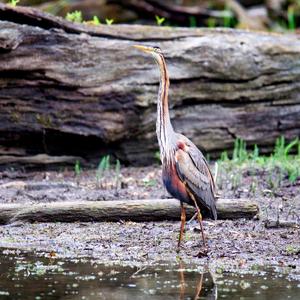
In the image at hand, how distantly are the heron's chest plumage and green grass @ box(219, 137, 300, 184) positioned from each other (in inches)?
87.4

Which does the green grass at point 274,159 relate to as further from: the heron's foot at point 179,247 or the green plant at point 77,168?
the heron's foot at point 179,247

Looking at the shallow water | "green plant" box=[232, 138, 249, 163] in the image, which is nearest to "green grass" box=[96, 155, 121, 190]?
"green plant" box=[232, 138, 249, 163]

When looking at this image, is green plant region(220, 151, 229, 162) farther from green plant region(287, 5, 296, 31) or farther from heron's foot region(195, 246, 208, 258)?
heron's foot region(195, 246, 208, 258)

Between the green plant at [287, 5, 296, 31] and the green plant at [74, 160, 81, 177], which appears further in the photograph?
the green plant at [287, 5, 296, 31]

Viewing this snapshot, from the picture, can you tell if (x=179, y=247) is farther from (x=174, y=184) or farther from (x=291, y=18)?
(x=291, y=18)

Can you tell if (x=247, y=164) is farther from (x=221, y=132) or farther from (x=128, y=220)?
(x=128, y=220)

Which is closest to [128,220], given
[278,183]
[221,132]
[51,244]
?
[51,244]

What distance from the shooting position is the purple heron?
697 centimetres

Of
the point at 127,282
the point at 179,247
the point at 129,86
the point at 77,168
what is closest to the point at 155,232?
the point at 179,247

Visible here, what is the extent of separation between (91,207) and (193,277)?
173 centimetres

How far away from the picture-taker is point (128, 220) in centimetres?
766

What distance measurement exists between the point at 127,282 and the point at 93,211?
5.68 feet

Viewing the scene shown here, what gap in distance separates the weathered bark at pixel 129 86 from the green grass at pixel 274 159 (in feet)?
0.51

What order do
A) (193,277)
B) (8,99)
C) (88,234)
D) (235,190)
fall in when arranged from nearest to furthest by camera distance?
(193,277) → (88,234) → (235,190) → (8,99)
